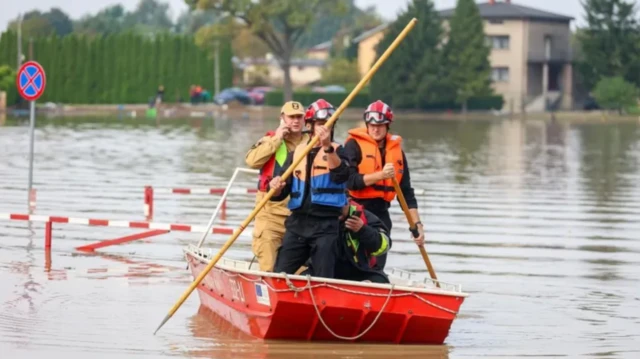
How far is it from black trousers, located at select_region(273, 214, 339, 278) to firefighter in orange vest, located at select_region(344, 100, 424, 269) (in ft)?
1.90

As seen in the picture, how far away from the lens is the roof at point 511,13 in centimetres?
9589

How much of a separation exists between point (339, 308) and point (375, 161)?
1449mm

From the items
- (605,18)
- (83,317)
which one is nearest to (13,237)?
(83,317)

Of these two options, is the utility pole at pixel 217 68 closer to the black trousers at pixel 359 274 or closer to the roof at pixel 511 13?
the roof at pixel 511 13

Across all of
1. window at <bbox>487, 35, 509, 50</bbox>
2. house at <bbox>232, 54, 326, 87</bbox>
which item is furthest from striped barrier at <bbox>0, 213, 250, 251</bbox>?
house at <bbox>232, 54, 326, 87</bbox>

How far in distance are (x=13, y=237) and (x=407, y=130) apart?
40768mm

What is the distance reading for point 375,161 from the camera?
1234 centimetres

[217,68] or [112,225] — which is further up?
[217,68]

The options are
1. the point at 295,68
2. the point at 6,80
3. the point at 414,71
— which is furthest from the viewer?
the point at 295,68

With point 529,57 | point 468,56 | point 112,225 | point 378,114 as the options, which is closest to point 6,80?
point 468,56

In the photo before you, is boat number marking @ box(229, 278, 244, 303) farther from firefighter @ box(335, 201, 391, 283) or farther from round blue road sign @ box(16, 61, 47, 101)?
round blue road sign @ box(16, 61, 47, 101)

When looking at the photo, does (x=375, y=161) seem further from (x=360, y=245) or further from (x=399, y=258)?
(x=399, y=258)

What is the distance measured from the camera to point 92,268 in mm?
16438

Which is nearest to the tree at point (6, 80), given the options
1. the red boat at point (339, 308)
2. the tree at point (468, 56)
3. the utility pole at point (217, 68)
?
the utility pole at point (217, 68)
